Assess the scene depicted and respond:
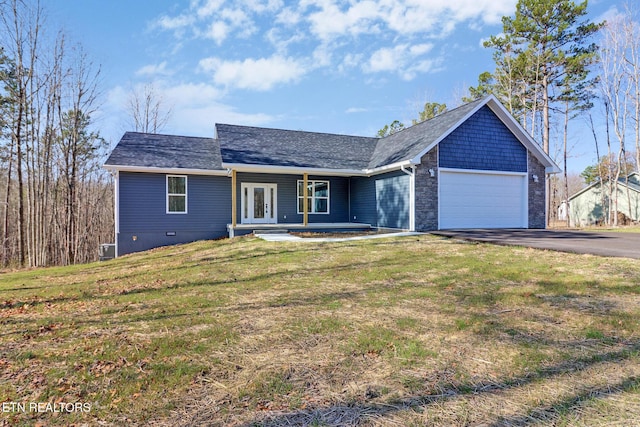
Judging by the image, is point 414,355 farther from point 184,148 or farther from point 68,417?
point 184,148

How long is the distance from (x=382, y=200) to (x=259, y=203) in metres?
5.24

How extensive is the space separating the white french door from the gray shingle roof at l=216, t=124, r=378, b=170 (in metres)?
1.46

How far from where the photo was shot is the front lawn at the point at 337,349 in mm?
2352

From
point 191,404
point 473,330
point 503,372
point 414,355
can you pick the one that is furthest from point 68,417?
point 473,330

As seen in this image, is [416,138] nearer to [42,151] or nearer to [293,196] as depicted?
[293,196]

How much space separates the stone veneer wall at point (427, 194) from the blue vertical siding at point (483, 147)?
0.53 m

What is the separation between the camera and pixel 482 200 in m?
13.5

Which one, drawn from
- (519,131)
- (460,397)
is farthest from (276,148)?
(460,397)

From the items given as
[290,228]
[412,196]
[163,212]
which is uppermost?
[412,196]

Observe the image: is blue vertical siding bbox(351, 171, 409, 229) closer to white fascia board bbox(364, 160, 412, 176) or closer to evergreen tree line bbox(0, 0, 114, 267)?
white fascia board bbox(364, 160, 412, 176)

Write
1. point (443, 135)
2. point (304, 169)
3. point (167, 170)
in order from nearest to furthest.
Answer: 1. point (443, 135)
2. point (167, 170)
3. point (304, 169)

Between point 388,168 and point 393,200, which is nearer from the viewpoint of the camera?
point 388,168

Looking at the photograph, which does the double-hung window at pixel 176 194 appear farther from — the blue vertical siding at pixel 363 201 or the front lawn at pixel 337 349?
the front lawn at pixel 337 349

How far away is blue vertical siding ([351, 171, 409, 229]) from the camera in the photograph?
41.9ft
